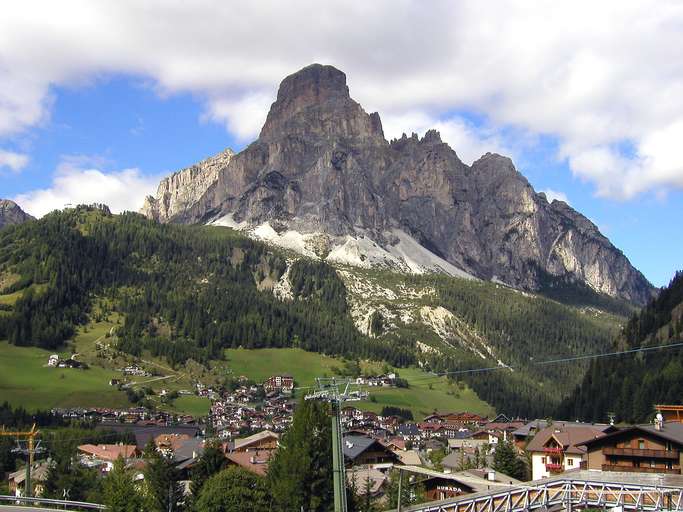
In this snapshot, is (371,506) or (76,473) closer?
(371,506)

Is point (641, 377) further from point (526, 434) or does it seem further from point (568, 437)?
point (568, 437)

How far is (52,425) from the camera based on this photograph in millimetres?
184250

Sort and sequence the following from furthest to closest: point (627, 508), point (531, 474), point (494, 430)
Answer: point (494, 430)
point (531, 474)
point (627, 508)

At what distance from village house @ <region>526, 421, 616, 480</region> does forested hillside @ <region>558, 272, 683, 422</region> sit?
41.7 meters

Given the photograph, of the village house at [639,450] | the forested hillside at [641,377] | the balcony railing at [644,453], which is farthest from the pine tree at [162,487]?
the forested hillside at [641,377]

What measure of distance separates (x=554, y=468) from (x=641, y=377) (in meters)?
74.8

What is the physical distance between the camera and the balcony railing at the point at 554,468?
298 feet

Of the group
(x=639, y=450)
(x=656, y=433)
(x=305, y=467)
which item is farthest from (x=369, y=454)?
(x=656, y=433)

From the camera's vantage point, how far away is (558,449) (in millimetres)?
93188

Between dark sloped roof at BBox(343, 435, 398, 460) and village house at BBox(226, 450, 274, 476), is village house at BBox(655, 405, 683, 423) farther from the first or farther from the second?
village house at BBox(226, 450, 274, 476)

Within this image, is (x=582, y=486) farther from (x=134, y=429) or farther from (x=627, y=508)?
(x=134, y=429)

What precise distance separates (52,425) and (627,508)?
15385 centimetres

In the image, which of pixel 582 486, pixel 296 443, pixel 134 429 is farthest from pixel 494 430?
pixel 582 486

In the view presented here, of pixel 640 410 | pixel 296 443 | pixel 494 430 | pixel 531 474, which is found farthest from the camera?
pixel 494 430
